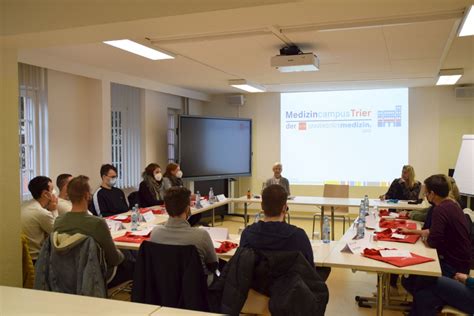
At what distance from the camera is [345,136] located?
27.6ft

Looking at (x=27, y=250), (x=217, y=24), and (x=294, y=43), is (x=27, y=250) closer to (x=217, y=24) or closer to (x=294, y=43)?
(x=217, y=24)

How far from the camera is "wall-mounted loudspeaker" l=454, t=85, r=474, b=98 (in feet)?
24.7

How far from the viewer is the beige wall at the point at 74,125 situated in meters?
5.58

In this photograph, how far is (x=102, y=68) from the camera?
603cm

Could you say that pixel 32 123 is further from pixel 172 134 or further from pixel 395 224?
pixel 395 224

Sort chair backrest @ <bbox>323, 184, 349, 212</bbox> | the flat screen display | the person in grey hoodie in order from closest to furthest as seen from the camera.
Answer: the person in grey hoodie < chair backrest @ <bbox>323, 184, 349, 212</bbox> < the flat screen display

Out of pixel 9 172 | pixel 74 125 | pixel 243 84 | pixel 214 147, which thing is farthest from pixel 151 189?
pixel 9 172

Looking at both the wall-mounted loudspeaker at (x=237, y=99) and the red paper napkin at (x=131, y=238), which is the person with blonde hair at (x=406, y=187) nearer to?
the wall-mounted loudspeaker at (x=237, y=99)

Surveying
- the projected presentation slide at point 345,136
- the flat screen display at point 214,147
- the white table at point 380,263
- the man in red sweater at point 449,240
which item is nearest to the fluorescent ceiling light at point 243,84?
the flat screen display at point 214,147

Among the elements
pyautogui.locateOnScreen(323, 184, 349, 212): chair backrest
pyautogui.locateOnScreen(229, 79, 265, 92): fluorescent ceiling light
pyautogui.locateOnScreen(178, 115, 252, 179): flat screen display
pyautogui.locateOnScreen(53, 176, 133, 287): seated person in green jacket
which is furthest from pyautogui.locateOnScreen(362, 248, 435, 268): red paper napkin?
pyautogui.locateOnScreen(178, 115, 252, 179): flat screen display

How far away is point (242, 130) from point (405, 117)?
3205 millimetres

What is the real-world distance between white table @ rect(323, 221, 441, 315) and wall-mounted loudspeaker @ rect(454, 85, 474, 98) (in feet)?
16.9

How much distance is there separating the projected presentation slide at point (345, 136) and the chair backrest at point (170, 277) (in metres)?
6.36

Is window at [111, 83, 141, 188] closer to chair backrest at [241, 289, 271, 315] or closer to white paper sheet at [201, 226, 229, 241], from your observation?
white paper sheet at [201, 226, 229, 241]
